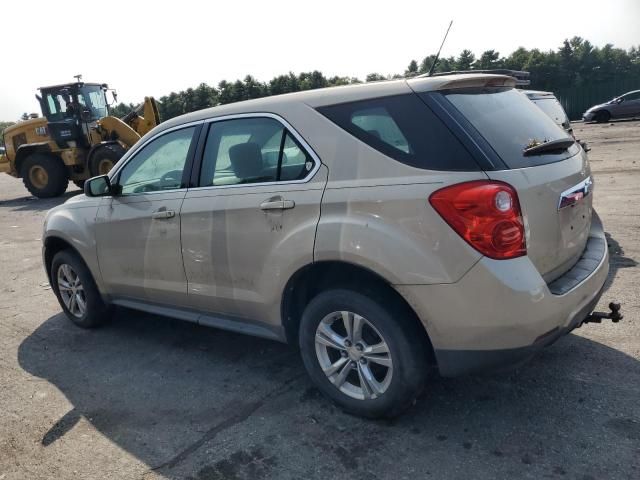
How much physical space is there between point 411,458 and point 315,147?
173cm

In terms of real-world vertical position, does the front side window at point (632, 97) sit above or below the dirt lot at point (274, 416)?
below

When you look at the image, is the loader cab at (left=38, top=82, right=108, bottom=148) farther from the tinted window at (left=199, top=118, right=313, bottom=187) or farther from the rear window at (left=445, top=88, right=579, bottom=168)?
the rear window at (left=445, top=88, right=579, bottom=168)

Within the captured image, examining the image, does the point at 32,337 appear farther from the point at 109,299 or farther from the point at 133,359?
the point at 133,359

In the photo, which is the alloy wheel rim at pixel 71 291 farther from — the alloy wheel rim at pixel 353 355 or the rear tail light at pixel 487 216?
the rear tail light at pixel 487 216

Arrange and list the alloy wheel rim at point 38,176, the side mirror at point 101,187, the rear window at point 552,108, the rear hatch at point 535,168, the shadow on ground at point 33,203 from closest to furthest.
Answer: the rear hatch at point 535,168, the side mirror at point 101,187, the rear window at point 552,108, the shadow on ground at point 33,203, the alloy wheel rim at point 38,176

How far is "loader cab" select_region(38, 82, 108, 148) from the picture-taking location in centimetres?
1561

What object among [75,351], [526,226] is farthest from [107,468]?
[526,226]

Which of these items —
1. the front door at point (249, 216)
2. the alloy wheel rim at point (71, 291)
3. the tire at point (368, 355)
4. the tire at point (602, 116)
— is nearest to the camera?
the tire at point (368, 355)

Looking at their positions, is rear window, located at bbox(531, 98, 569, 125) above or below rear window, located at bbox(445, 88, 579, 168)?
below

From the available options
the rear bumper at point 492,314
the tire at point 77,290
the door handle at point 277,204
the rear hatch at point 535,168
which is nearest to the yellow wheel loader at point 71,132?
the tire at point 77,290

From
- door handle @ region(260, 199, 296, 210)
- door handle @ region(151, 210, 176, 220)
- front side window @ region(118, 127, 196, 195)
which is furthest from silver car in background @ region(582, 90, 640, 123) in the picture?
door handle @ region(260, 199, 296, 210)

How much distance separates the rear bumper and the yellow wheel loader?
44.7 feet

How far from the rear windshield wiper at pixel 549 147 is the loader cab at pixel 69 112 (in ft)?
49.3

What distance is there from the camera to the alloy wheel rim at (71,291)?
493 centimetres
